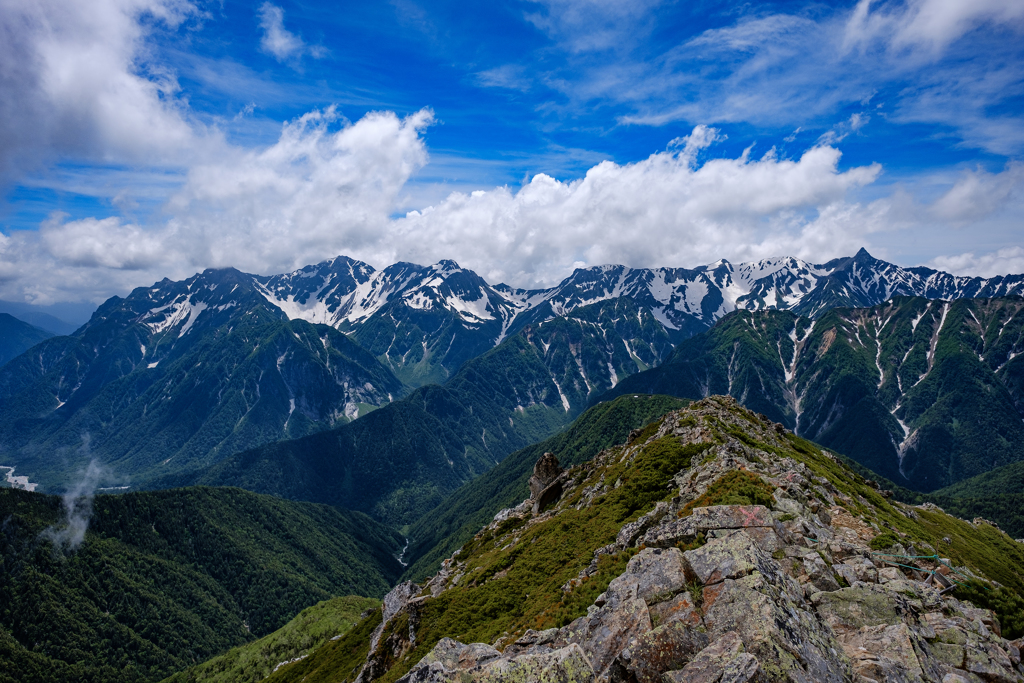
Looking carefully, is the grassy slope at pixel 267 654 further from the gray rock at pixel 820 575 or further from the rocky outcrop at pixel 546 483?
the gray rock at pixel 820 575

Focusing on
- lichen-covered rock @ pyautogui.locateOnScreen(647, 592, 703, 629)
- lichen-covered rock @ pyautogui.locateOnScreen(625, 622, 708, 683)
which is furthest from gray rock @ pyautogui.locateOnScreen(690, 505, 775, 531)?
lichen-covered rock @ pyautogui.locateOnScreen(625, 622, 708, 683)

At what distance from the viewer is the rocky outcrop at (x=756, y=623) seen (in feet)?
61.4

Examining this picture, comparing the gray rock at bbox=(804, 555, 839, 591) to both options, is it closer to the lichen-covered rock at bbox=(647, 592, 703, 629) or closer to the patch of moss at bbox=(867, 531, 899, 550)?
the lichen-covered rock at bbox=(647, 592, 703, 629)

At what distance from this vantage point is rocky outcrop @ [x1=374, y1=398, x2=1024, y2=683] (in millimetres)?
18719

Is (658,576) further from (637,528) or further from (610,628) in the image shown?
(637,528)

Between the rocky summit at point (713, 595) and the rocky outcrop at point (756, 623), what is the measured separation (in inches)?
3.8

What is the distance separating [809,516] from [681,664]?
102ft

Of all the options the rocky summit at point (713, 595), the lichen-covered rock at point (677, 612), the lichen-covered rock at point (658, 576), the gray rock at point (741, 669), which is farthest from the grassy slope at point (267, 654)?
the gray rock at point (741, 669)

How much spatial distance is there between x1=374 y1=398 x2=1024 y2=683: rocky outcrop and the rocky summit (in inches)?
3.8

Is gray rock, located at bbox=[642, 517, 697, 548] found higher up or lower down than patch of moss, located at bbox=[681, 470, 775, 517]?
higher up

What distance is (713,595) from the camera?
2250 centimetres

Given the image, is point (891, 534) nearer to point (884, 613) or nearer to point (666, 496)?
point (666, 496)

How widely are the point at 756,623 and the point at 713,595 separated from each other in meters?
3.11

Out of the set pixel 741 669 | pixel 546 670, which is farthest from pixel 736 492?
pixel 546 670
